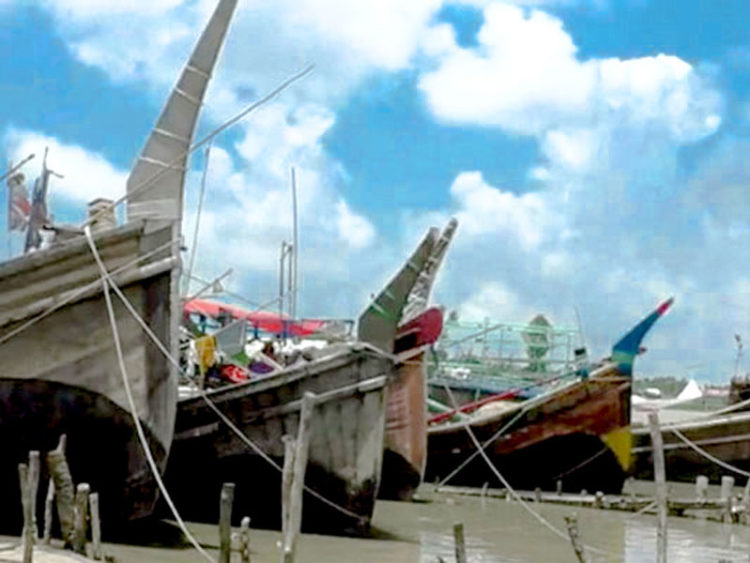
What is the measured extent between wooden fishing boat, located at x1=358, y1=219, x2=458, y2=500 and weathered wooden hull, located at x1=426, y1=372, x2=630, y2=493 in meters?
4.13

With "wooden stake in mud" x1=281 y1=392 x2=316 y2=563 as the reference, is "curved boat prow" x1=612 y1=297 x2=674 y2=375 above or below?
above

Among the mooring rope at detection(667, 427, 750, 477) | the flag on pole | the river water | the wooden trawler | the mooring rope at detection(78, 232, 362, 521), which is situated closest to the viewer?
the mooring rope at detection(78, 232, 362, 521)

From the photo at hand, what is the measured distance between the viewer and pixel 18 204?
17.9m

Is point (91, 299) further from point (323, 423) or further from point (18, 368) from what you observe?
point (323, 423)

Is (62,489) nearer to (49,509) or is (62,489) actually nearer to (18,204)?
(49,509)

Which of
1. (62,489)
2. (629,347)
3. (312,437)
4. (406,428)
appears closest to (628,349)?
(629,347)

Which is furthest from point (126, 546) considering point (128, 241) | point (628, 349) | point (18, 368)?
point (628, 349)

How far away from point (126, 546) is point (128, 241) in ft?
10.7

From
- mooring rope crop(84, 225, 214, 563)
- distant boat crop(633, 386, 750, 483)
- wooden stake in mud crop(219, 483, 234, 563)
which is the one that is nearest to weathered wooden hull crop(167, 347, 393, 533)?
mooring rope crop(84, 225, 214, 563)

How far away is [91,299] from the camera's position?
1294 centimetres

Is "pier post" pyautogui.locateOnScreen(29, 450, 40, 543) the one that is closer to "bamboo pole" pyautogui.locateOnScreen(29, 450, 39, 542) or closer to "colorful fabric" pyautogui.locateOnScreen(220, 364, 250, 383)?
"bamboo pole" pyautogui.locateOnScreen(29, 450, 39, 542)

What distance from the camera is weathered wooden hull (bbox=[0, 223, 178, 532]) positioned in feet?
41.6

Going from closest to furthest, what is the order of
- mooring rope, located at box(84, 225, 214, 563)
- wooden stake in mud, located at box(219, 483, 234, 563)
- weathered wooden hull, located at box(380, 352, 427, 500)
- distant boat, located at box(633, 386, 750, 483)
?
wooden stake in mud, located at box(219, 483, 234, 563) → mooring rope, located at box(84, 225, 214, 563) → weathered wooden hull, located at box(380, 352, 427, 500) → distant boat, located at box(633, 386, 750, 483)

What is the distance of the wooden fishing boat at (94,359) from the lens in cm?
1267
